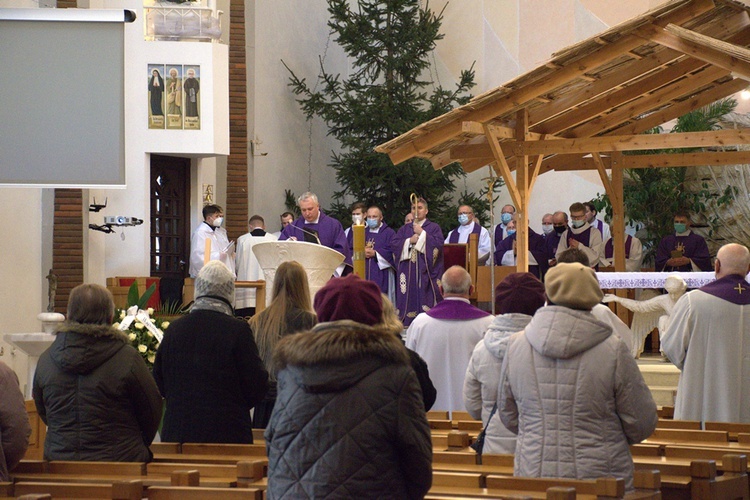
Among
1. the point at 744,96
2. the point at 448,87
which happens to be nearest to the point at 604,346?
the point at 744,96

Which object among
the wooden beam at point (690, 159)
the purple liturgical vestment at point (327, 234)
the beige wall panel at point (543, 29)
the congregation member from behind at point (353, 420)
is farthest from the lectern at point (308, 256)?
the beige wall panel at point (543, 29)

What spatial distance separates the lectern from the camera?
10.3m

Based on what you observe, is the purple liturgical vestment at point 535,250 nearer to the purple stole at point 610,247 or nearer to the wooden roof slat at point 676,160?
the purple stole at point 610,247

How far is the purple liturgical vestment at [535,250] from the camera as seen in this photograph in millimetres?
16078

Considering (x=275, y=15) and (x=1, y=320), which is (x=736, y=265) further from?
(x=275, y=15)

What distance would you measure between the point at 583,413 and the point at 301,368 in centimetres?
132

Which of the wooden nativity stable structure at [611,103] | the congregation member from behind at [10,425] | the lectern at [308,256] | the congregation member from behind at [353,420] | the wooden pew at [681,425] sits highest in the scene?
the wooden nativity stable structure at [611,103]

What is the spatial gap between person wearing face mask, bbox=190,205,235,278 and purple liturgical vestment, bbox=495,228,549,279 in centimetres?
417

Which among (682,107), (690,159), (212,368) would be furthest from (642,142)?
(212,368)

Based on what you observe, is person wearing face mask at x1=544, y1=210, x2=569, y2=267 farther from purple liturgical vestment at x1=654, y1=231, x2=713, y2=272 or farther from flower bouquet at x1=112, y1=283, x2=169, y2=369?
flower bouquet at x1=112, y1=283, x2=169, y2=369

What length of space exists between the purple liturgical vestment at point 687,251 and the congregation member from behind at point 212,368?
37.2ft

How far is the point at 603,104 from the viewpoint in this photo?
1381 cm

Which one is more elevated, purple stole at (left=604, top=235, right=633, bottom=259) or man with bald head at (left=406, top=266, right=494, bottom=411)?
purple stole at (left=604, top=235, right=633, bottom=259)

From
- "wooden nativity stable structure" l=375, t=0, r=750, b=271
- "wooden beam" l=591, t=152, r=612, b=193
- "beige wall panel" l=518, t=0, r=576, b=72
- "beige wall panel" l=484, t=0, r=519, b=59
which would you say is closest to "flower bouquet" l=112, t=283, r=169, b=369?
"wooden nativity stable structure" l=375, t=0, r=750, b=271
